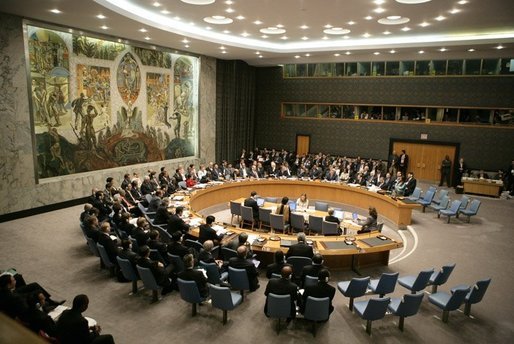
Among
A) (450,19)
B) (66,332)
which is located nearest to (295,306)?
(66,332)

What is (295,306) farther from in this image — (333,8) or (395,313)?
(333,8)

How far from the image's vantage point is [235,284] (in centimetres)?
611

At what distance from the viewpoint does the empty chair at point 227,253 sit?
683 centimetres

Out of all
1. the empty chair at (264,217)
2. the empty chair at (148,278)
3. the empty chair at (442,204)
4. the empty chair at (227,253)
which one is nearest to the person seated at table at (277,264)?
the empty chair at (227,253)

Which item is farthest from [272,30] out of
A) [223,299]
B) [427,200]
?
[223,299]

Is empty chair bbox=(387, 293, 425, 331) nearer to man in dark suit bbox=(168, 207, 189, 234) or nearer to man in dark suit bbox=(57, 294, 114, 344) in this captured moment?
man in dark suit bbox=(57, 294, 114, 344)

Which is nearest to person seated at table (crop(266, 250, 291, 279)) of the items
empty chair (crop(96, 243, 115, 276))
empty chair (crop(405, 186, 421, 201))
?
empty chair (crop(96, 243, 115, 276))

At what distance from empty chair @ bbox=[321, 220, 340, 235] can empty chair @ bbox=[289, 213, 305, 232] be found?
73 centimetres

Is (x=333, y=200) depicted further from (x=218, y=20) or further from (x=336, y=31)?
(x=218, y=20)

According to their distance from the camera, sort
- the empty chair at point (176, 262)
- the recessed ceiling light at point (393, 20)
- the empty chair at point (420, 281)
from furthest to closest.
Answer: the recessed ceiling light at point (393, 20) → the empty chair at point (176, 262) → the empty chair at point (420, 281)

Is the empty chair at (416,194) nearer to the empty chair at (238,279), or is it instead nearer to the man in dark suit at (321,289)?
the man in dark suit at (321,289)

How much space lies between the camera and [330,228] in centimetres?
898

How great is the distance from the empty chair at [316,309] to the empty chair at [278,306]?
259mm

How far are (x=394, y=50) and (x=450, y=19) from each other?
4027 millimetres
